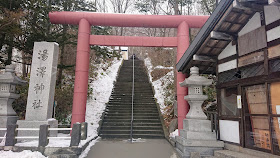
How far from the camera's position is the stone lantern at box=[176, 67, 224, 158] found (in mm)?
5586

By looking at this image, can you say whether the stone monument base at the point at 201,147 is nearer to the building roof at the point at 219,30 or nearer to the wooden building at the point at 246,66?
the wooden building at the point at 246,66

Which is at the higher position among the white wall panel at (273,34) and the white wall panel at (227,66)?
the white wall panel at (273,34)

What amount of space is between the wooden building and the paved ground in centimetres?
206

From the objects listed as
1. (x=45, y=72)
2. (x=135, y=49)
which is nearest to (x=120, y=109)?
(x=45, y=72)

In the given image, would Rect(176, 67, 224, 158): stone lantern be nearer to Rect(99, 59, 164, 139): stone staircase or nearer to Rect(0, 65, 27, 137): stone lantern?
Rect(99, 59, 164, 139): stone staircase

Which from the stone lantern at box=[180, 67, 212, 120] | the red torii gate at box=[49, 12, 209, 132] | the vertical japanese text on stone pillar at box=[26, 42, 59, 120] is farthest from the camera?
the red torii gate at box=[49, 12, 209, 132]

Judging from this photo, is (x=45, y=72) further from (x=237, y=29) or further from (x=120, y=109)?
(x=237, y=29)

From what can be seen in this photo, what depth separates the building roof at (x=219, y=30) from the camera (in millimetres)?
4508

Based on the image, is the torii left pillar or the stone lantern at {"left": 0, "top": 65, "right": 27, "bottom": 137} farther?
the torii left pillar

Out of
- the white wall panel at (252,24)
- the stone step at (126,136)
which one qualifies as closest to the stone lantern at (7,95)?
the stone step at (126,136)

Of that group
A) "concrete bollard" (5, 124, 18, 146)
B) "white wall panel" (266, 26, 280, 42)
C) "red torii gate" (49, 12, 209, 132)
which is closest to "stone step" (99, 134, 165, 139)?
"red torii gate" (49, 12, 209, 132)

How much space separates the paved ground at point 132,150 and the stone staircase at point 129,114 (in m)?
1.46

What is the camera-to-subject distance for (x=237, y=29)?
5496 millimetres

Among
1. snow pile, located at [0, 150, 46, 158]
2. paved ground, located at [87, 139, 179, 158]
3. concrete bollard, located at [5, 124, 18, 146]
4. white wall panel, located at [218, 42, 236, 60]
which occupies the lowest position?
paved ground, located at [87, 139, 179, 158]
